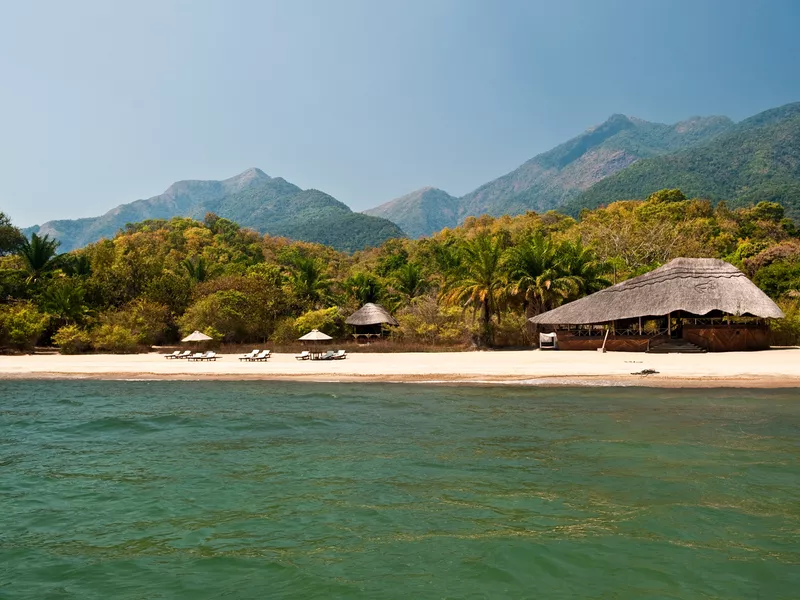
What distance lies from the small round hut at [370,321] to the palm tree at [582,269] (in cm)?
995

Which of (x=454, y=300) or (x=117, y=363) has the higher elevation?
(x=454, y=300)

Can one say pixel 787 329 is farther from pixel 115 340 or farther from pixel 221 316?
pixel 115 340

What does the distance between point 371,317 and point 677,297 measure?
617 inches

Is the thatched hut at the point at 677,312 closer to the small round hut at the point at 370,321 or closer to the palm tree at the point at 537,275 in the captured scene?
the palm tree at the point at 537,275

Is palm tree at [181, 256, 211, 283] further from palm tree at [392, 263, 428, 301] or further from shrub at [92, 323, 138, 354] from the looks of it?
palm tree at [392, 263, 428, 301]

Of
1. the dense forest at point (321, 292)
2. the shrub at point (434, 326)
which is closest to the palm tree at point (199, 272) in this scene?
the dense forest at point (321, 292)

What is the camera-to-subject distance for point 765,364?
1827 cm

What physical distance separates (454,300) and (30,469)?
72.5 feet

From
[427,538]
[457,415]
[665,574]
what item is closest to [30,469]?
[427,538]

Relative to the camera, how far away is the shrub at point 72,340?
2772cm

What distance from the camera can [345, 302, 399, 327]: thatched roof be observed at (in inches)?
1256

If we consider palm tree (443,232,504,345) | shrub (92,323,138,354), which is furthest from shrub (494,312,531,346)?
shrub (92,323,138,354)

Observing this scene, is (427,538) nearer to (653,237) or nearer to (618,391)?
(618,391)

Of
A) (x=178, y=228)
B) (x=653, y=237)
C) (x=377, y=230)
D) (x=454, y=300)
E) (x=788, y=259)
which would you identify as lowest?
(x=454, y=300)
